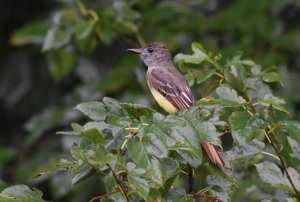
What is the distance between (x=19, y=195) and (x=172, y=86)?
2112 millimetres

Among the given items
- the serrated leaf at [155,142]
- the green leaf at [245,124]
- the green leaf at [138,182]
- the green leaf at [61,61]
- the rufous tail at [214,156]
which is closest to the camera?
the green leaf at [138,182]

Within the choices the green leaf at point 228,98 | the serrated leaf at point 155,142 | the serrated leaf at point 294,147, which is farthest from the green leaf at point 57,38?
the serrated leaf at point 155,142

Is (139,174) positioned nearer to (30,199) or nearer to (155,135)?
(155,135)

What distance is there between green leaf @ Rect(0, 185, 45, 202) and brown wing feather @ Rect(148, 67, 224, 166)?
180 centimetres

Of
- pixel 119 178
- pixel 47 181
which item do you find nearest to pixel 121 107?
pixel 119 178

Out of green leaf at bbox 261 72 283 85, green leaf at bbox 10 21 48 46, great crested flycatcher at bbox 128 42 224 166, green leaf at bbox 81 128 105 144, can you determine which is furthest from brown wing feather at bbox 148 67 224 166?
green leaf at bbox 81 128 105 144

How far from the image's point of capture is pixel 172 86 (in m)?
4.83

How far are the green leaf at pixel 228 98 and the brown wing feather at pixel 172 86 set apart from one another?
1.41m

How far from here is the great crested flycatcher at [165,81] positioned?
184 inches

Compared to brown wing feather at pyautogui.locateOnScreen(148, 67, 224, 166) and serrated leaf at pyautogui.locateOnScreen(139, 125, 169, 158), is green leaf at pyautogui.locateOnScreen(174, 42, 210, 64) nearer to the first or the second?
brown wing feather at pyautogui.locateOnScreen(148, 67, 224, 166)

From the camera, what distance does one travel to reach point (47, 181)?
6.70m

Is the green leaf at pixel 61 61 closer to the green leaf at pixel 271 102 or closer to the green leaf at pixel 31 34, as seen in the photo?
the green leaf at pixel 31 34

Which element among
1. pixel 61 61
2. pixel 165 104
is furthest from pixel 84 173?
pixel 61 61

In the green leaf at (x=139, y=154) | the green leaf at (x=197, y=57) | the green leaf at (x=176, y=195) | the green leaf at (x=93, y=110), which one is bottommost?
the green leaf at (x=176, y=195)
